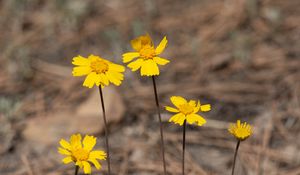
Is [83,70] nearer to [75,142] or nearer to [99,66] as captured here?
[99,66]

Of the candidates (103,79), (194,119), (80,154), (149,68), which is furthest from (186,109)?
(80,154)

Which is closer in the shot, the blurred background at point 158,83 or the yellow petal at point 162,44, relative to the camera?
the yellow petal at point 162,44

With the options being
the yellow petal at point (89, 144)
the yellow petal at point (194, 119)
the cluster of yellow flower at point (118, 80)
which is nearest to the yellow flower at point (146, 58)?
the cluster of yellow flower at point (118, 80)

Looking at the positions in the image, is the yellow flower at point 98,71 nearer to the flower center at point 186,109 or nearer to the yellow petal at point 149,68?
the yellow petal at point 149,68

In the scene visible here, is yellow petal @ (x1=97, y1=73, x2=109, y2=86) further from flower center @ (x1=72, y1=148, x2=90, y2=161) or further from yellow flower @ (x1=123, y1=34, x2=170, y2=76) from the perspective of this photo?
flower center @ (x1=72, y1=148, x2=90, y2=161)

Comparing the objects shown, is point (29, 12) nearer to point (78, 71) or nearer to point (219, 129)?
point (219, 129)

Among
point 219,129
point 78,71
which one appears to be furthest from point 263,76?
point 78,71

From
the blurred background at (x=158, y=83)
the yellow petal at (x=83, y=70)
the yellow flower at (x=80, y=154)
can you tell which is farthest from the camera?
the blurred background at (x=158, y=83)
